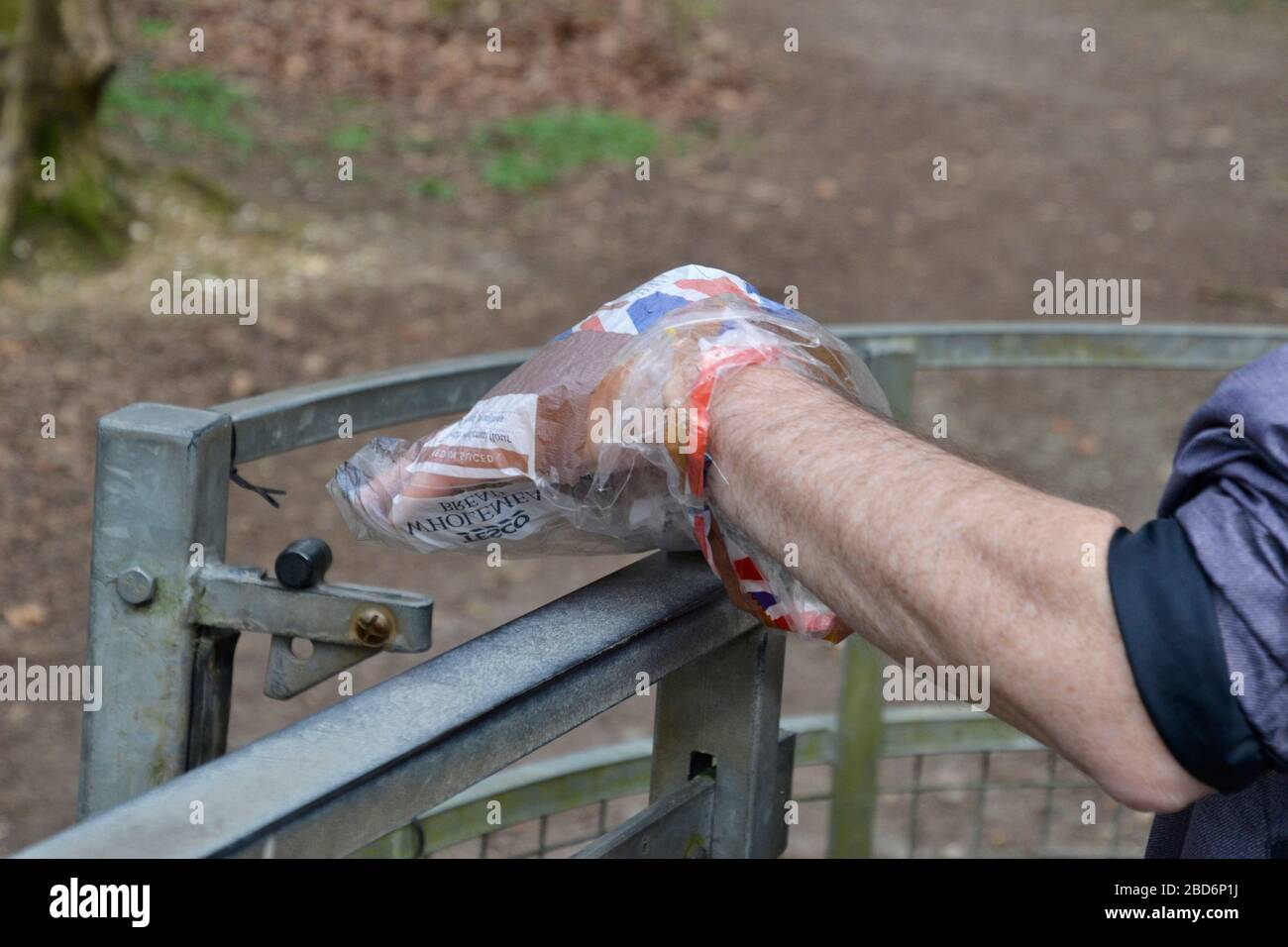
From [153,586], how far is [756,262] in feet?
19.8

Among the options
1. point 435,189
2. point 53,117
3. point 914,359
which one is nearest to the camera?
point 914,359

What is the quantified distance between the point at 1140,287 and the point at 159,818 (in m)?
6.72

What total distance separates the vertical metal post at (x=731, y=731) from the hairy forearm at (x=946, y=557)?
0.24 metres

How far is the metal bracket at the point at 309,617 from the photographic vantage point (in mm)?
1117

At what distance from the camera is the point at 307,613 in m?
1.15

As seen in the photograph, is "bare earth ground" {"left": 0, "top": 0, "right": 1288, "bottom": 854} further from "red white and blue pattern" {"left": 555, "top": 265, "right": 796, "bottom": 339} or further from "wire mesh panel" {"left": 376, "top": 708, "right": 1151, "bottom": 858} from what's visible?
"red white and blue pattern" {"left": 555, "top": 265, "right": 796, "bottom": 339}

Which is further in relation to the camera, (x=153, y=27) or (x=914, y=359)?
(x=153, y=27)

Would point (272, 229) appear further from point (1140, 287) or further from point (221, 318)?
point (1140, 287)

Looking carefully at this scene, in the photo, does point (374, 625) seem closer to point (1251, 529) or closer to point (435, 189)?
point (1251, 529)

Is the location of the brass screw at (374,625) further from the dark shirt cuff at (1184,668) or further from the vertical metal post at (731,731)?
the dark shirt cuff at (1184,668)

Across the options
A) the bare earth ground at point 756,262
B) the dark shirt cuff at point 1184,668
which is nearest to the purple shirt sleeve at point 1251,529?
the dark shirt cuff at point 1184,668

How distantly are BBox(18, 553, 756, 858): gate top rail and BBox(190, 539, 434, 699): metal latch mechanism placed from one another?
90 millimetres

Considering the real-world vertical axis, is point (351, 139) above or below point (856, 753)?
above

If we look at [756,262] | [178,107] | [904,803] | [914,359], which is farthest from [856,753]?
[178,107]
